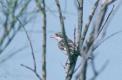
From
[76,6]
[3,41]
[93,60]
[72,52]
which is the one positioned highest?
[3,41]

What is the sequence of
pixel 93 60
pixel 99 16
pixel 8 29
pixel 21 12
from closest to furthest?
1. pixel 99 16
2. pixel 93 60
3. pixel 21 12
4. pixel 8 29

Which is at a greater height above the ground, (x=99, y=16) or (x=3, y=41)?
(x=3, y=41)

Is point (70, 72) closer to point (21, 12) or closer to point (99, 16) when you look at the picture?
point (99, 16)

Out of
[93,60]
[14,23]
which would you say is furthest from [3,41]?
[93,60]

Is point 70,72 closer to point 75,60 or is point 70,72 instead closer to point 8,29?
point 75,60

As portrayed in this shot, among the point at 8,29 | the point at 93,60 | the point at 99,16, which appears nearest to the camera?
the point at 99,16

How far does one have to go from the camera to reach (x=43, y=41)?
181 centimetres

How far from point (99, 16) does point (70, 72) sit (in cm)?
36

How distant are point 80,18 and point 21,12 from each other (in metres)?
0.89

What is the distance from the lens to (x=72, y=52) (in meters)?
1.88

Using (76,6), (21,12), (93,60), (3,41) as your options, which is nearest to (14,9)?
(21,12)

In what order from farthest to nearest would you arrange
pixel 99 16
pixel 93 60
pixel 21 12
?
pixel 21 12 → pixel 93 60 → pixel 99 16

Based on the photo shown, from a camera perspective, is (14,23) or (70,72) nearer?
(70,72)

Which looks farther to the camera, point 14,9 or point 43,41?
point 14,9
